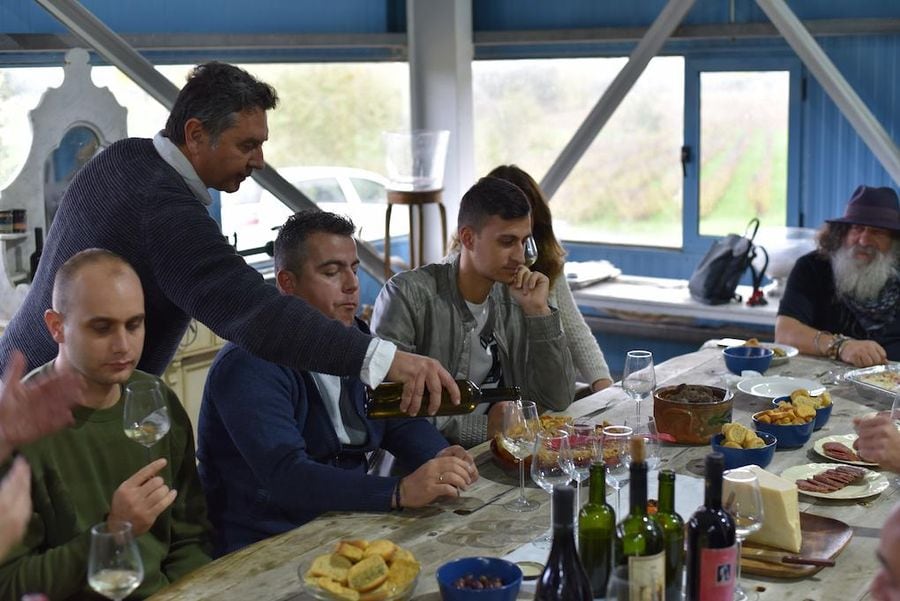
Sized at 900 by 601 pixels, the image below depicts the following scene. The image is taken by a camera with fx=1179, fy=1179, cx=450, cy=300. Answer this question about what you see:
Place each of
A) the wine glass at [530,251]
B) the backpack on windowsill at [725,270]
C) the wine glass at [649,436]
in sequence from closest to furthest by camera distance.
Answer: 1. the wine glass at [649,436]
2. the wine glass at [530,251]
3. the backpack on windowsill at [725,270]

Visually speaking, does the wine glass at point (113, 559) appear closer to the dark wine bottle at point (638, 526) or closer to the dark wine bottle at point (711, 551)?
the dark wine bottle at point (638, 526)

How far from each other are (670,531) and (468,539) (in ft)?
1.89

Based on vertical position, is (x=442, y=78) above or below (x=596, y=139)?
above

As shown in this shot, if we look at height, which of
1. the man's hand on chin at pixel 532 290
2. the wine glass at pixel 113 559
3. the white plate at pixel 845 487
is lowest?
the white plate at pixel 845 487

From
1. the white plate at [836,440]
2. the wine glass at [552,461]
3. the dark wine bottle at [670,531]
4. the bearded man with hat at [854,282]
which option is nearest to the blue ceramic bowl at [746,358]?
the bearded man with hat at [854,282]

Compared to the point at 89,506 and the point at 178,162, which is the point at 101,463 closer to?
the point at 89,506

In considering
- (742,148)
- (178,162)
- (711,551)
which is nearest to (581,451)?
(711,551)

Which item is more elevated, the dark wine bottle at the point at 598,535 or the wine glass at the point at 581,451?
the wine glass at the point at 581,451

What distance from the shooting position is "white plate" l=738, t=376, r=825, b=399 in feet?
11.7

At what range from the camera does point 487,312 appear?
378 centimetres

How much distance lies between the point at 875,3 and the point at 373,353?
4.35 metres

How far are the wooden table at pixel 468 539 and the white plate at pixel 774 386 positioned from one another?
34 cm

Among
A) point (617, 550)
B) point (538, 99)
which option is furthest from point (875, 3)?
point (617, 550)

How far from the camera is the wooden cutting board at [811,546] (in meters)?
2.28
